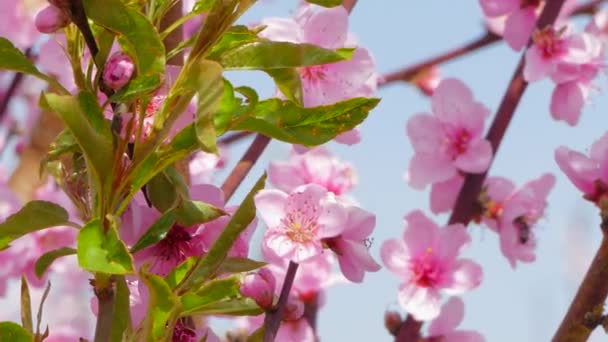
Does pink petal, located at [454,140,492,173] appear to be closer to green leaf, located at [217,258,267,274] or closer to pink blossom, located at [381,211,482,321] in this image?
pink blossom, located at [381,211,482,321]

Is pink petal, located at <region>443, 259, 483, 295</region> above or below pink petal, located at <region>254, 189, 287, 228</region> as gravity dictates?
below

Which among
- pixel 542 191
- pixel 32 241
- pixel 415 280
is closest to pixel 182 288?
pixel 415 280

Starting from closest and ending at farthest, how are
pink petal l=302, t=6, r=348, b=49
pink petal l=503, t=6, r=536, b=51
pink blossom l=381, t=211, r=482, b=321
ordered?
pink petal l=302, t=6, r=348, b=49 < pink blossom l=381, t=211, r=482, b=321 < pink petal l=503, t=6, r=536, b=51

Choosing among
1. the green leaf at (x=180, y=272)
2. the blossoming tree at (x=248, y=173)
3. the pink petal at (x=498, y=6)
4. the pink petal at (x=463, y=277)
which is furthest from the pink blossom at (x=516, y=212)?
the green leaf at (x=180, y=272)

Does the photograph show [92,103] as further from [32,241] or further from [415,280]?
[32,241]

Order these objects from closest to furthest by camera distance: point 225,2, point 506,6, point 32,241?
point 225,2, point 506,6, point 32,241

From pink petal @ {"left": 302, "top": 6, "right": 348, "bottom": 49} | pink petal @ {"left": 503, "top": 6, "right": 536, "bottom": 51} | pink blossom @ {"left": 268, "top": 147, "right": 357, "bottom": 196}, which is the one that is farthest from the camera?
pink petal @ {"left": 503, "top": 6, "right": 536, "bottom": 51}

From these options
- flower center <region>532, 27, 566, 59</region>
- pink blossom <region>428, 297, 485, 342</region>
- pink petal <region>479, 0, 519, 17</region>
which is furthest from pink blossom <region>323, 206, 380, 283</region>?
pink petal <region>479, 0, 519, 17</region>
